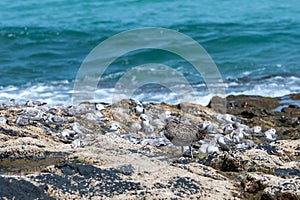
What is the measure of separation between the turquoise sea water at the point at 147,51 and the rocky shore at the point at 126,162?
4059 mm

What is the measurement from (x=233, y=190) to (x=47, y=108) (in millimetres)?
4220

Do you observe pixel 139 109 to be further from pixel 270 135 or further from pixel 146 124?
pixel 270 135

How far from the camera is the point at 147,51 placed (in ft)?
54.2

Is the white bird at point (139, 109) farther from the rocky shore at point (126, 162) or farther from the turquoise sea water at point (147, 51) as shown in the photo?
the turquoise sea water at point (147, 51)

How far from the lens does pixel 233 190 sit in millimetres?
3881

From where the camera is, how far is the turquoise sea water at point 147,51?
12.5 metres

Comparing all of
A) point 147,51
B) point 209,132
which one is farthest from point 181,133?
point 147,51

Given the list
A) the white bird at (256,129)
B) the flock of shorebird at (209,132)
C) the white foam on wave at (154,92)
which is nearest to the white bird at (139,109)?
the flock of shorebird at (209,132)

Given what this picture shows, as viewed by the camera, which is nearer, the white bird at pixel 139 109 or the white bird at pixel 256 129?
the white bird at pixel 256 129

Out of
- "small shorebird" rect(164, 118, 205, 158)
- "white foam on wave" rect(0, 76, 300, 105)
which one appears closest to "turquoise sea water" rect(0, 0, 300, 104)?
"white foam on wave" rect(0, 76, 300, 105)

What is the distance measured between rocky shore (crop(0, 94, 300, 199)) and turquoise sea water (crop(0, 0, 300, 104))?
4.06m

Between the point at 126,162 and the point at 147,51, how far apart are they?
1244 centimetres

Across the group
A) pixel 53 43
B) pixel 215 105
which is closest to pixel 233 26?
pixel 53 43

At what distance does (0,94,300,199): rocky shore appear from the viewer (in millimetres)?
3666
